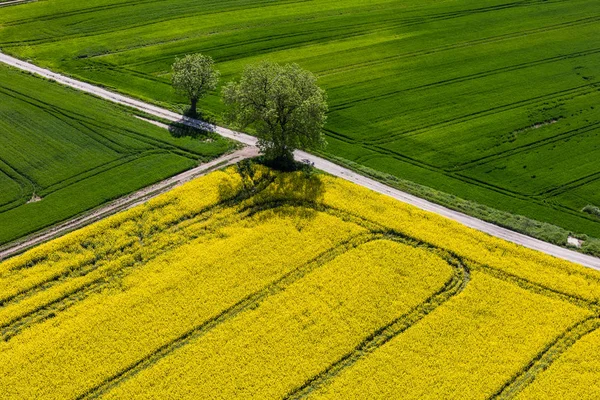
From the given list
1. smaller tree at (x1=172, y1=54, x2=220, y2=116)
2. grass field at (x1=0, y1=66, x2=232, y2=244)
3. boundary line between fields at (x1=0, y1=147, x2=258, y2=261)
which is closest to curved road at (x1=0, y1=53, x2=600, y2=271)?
boundary line between fields at (x1=0, y1=147, x2=258, y2=261)

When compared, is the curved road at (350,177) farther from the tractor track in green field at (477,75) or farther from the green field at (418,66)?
the tractor track in green field at (477,75)

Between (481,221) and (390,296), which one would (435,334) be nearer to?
(390,296)

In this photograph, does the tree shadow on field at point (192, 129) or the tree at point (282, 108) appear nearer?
the tree at point (282, 108)

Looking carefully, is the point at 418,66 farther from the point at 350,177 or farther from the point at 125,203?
the point at 125,203

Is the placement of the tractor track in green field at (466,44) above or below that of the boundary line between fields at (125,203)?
above

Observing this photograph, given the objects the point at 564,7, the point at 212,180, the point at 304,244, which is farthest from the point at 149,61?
the point at 564,7

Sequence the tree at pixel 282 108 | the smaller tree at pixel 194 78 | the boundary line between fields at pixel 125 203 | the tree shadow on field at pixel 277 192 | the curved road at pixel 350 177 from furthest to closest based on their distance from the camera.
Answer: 1. the smaller tree at pixel 194 78
2. the tree at pixel 282 108
3. the tree shadow on field at pixel 277 192
4. the curved road at pixel 350 177
5. the boundary line between fields at pixel 125 203

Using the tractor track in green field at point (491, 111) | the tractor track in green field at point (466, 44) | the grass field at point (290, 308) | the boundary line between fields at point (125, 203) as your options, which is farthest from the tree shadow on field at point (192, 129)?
the tractor track in green field at point (466, 44)

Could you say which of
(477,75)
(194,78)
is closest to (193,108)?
(194,78)

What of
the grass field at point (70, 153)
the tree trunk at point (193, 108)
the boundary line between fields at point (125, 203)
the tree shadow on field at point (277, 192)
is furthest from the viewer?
the tree trunk at point (193, 108)
